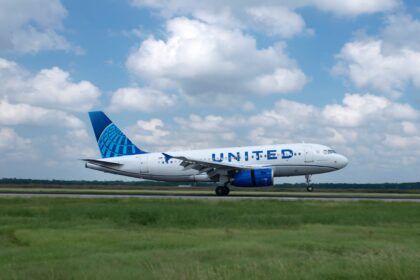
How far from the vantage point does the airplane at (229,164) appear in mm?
38625

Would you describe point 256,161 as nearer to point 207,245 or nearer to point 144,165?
point 144,165

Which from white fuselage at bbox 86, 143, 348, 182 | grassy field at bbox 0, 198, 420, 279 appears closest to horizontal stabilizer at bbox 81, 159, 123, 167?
white fuselage at bbox 86, 143, 348, 182

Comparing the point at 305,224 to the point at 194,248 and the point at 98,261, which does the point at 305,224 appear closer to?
the point at 194,248

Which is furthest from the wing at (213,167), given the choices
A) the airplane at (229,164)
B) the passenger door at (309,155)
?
the passenger door at (309,155)

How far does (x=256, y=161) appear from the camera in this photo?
40281 mm

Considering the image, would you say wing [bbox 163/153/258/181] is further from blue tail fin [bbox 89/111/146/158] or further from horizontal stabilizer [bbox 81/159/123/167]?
blue tail fin [bbox 89/111/146/158]

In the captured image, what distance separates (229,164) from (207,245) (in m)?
26.3

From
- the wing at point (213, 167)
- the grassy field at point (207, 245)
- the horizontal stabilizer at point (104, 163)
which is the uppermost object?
the horizontal stabilizer at point (104, 163)

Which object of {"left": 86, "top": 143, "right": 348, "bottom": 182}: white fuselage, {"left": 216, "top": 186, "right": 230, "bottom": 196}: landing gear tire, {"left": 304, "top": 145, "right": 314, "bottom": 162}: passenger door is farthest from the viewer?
{"left": 304, "top": 145, "right": 314, "bottom": 162}: passenger door

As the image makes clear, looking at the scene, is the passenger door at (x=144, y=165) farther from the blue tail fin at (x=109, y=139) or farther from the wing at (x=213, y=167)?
the wing at (x=213, y=167)

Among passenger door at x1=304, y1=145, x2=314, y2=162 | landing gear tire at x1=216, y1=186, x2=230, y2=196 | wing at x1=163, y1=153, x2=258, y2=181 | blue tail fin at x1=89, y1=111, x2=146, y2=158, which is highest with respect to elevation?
blue tail fin at x1=89, y1=111, x2=146, y2=158

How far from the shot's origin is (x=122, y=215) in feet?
68.4

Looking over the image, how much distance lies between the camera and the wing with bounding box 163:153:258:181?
1515 inches

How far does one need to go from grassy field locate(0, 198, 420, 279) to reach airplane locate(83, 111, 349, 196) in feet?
53.1
